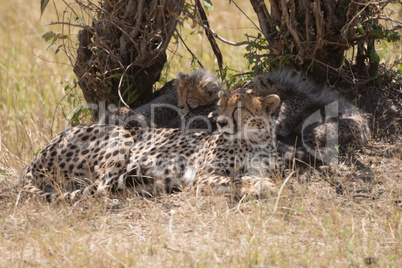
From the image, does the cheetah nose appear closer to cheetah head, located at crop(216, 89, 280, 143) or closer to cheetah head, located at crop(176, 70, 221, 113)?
cheetah head, located at crop(216, 89, 280, 143)

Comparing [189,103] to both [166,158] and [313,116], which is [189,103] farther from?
[313,116]

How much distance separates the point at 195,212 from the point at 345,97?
2.34 metres

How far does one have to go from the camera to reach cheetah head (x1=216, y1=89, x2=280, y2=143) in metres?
3.81

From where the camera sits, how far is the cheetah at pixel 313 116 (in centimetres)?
449

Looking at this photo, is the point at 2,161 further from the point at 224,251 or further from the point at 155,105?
the point at 224,251

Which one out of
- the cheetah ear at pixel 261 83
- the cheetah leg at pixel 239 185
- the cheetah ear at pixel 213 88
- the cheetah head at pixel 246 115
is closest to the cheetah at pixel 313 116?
the cheetah ear at pixel 261 83

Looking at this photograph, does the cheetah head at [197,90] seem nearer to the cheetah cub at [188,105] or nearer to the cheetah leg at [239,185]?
the cheetah cub at [188,105]

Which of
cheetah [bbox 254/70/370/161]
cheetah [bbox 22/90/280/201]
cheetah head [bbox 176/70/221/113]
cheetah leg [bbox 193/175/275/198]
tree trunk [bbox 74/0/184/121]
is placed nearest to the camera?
cheetah leg [bbox 193/175/275/198]

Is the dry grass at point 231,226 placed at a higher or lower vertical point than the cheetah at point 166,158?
lower

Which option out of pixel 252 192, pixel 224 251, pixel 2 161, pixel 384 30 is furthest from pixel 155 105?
pixel 224 251

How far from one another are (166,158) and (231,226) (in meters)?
1.13

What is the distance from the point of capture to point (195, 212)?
340cm

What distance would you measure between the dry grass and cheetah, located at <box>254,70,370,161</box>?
8.5 inches

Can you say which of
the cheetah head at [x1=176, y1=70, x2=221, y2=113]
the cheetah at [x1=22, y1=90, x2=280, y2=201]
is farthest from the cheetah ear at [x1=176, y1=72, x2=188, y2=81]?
the cheetah at [x1=22, y1=90, x2=280, y2=201]
